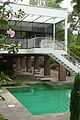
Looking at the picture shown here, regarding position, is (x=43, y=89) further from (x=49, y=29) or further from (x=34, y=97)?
(x=49, y=29)

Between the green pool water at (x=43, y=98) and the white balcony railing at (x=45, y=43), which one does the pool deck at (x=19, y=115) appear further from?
the white balcony railing at (x=45, y=43)

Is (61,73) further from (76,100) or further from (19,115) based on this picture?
(76,100)

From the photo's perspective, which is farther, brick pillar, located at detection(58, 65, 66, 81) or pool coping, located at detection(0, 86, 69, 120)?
brick pillar, located at detection(58, 65, 66, 81)

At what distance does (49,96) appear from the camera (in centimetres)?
1529

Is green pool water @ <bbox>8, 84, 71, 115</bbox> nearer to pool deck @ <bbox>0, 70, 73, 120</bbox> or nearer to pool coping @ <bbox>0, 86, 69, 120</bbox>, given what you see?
pool coping @ <bbox>0, 86, 69, 120</bbox>

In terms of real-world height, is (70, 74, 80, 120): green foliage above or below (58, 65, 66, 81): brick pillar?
above

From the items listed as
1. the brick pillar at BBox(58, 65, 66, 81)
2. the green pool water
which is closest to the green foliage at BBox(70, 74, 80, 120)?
the green pool water

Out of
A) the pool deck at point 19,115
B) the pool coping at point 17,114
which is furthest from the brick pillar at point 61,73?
the pool deck at point 19,115

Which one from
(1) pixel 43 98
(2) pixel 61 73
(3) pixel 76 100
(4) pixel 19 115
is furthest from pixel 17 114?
(2) pixel 61 73

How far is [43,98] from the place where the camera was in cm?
1485

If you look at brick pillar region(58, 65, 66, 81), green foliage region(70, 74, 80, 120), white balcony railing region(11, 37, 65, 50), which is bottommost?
brick pillar region(58, 65, 66, 81)

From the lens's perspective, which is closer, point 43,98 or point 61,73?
point 43,98

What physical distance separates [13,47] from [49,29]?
66.1ft

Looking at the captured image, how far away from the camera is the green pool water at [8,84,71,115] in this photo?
12229 mm
